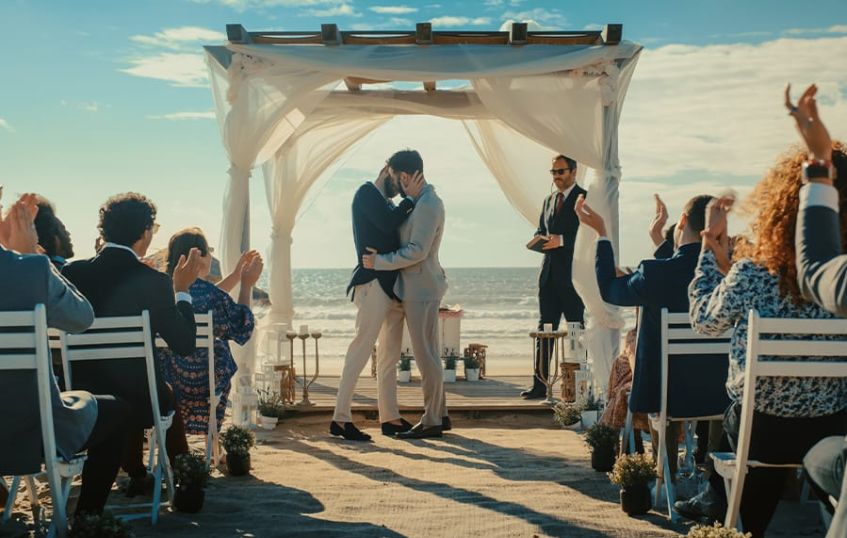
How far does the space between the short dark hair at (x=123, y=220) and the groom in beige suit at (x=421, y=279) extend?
2.20 metres

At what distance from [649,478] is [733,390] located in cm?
114

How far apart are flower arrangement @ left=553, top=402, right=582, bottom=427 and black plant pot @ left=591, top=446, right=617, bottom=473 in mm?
1447

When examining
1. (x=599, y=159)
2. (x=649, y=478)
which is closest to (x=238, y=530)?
(x=649, y=478)

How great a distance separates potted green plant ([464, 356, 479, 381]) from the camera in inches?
357

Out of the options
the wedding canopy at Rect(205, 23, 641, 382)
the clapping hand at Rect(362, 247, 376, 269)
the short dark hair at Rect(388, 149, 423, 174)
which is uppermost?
the wedding canopy at Rect(205, 23, 641, 382)

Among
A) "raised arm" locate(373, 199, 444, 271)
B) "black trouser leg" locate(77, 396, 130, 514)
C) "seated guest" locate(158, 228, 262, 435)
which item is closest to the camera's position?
"black trouser leg" locate(77, 396, 130, 514)

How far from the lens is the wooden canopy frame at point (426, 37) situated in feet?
21.4

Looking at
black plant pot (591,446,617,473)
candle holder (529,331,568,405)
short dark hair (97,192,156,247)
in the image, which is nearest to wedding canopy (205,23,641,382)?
candle holder (529,331,568,405)

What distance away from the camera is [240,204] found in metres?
6.68

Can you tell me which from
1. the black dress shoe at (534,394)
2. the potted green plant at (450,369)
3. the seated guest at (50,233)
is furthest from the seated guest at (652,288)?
the potted green plant at (450,369)

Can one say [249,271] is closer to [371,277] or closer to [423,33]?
[371,277]

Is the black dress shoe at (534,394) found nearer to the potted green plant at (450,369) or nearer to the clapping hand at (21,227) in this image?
the potted green plant at (450,369)

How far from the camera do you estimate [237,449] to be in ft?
15.8

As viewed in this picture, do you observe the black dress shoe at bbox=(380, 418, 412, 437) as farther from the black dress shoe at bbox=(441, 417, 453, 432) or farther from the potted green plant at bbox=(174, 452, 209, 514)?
the potted green plant at bbox=(174, 452, 209, 514)
